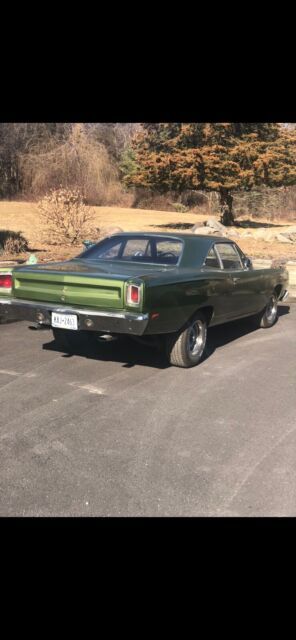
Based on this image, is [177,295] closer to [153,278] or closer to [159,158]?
[153,278]

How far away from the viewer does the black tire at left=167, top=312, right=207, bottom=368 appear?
5660 mm

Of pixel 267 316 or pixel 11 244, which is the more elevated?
pixel 11 244

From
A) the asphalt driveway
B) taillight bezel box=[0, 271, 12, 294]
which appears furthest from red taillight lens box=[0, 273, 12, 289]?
the asphalt driveway

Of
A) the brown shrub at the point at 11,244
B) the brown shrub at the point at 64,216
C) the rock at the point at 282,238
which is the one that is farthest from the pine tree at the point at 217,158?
the brown shrub at the point at 11,244

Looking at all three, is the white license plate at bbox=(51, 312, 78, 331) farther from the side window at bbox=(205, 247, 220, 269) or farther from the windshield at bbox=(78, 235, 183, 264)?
the side window at bbox=(205, 247, 220, 269)

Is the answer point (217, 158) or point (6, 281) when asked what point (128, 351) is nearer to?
point (6, 281)

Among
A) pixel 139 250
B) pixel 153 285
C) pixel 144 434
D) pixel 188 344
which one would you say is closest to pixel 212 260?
pixel 139 250

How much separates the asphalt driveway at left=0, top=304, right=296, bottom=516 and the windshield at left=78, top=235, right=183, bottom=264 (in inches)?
40.9

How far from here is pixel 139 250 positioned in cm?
641

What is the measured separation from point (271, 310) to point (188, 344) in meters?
2.76

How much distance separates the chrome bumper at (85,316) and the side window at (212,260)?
165 centimetres

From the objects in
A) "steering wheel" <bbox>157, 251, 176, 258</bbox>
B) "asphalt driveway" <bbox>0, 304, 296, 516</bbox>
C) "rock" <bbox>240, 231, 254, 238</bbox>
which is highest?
"steering wheel" <bbox>157, 251, 176, 258</bbox>
